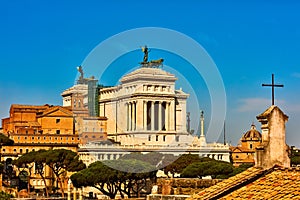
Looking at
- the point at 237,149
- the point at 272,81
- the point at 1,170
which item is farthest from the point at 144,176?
the point at 272,81

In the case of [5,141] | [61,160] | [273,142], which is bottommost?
[273,142]

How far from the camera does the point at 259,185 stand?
10297 mm

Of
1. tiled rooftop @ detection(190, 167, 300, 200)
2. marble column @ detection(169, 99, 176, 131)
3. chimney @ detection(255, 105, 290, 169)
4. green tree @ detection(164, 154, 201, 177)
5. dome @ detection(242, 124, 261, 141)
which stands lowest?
tiled rooftop @ detection(190, 167, 300, 200)

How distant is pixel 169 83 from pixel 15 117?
2036cm

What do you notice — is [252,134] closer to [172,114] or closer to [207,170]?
[172,114]

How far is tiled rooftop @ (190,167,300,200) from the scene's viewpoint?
9.77m

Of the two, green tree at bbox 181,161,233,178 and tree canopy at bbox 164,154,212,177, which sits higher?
tree canopy at bbox 164,154,212,177

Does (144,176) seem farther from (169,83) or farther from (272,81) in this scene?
(272,81)

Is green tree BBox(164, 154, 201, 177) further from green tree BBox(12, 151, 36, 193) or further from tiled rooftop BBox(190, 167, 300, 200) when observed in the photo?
tiled rooftop BBox(190, 167, 300, 200)

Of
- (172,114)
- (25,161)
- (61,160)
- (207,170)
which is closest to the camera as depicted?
(207,170)

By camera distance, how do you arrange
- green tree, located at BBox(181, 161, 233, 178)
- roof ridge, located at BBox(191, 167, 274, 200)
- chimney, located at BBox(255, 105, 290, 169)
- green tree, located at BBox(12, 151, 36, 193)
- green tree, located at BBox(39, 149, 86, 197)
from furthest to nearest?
green tree, located at BBox(12, 151, 36, 193)
green tree, located at BBox(39, 149, 86, 197)
green tree, located at BBox(181, 161, 233, 178)
chimney, located at BBox(255, 105, 290, 169)
roof ridge, located at BBox(191, 167, 274, 200)

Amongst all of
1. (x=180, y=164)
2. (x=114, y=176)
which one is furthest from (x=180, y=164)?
(x=114, y=176)

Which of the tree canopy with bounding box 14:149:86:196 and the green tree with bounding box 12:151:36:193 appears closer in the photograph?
the tree canopy with bounding box 14:149:86:196

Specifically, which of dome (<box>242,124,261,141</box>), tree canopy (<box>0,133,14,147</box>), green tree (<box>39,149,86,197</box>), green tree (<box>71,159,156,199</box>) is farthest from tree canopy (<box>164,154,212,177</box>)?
dome (<box>242,124,261,141</box>)
